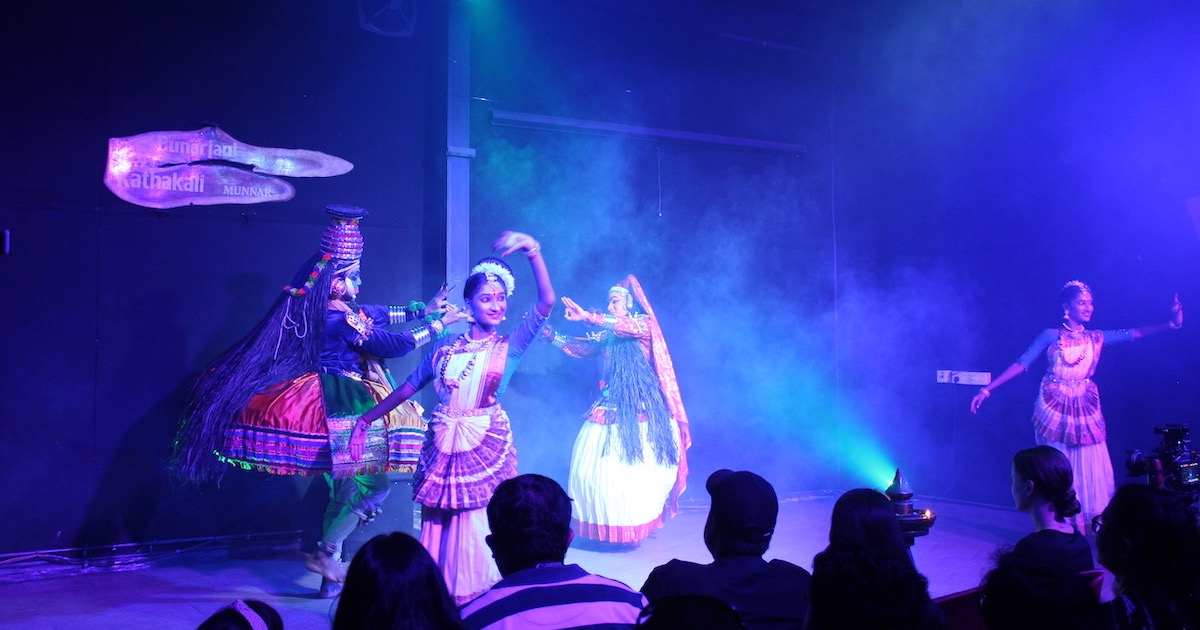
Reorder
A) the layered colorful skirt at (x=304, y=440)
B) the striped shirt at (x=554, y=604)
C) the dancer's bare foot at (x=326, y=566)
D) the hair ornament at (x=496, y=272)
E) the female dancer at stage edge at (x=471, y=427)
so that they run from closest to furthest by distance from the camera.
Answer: the striped shirt at (x=554, y=604) → the female dancer at stage edge at (x=471, y=427) → the hair ornament at (x=496, y=272) → the layered colorful skirt at (x=304, y=440) → the dancer's bare foot at (x=326, y=566)

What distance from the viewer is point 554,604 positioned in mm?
2232

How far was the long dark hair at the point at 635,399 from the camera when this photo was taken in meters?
6.62

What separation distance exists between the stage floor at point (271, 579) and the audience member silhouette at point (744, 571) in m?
2.82

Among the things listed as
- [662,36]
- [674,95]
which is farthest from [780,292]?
[662,36]

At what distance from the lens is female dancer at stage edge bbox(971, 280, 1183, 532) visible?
272 inches

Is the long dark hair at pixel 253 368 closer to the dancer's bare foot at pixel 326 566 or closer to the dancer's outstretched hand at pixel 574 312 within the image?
the dancer's bare foot at pixel 326 566

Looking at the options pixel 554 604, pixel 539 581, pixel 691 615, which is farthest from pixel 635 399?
pixel 691 615

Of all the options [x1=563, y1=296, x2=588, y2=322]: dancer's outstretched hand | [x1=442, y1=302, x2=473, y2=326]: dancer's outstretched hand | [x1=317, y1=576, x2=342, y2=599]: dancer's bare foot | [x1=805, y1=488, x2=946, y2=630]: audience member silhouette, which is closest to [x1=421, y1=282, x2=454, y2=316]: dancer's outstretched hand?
[x1=442, y1=302, x2=473, y2=326]: dancer's outstretched hand

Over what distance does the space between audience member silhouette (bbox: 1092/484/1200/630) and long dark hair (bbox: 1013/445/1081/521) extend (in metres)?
0.82

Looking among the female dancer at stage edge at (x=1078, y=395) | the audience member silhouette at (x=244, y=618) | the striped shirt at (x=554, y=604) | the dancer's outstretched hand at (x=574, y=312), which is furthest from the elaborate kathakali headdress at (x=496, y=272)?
the female dancer at stage edge at (x=1078, y=395)

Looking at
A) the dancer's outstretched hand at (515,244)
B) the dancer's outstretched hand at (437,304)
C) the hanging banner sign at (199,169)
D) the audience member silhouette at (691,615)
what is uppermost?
the hanging banner sign at (199,169)

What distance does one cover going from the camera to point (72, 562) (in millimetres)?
5992

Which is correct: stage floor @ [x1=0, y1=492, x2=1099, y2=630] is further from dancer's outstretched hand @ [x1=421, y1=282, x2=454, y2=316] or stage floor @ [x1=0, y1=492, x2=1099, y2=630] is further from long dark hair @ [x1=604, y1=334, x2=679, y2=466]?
dancer's outstretched hand @ [x1=421, y1=282, x2=454, y2=316]

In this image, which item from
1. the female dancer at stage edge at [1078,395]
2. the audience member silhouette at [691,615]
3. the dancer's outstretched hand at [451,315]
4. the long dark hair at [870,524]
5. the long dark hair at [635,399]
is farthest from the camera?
the female dancer at stage edge at [1078,395]
